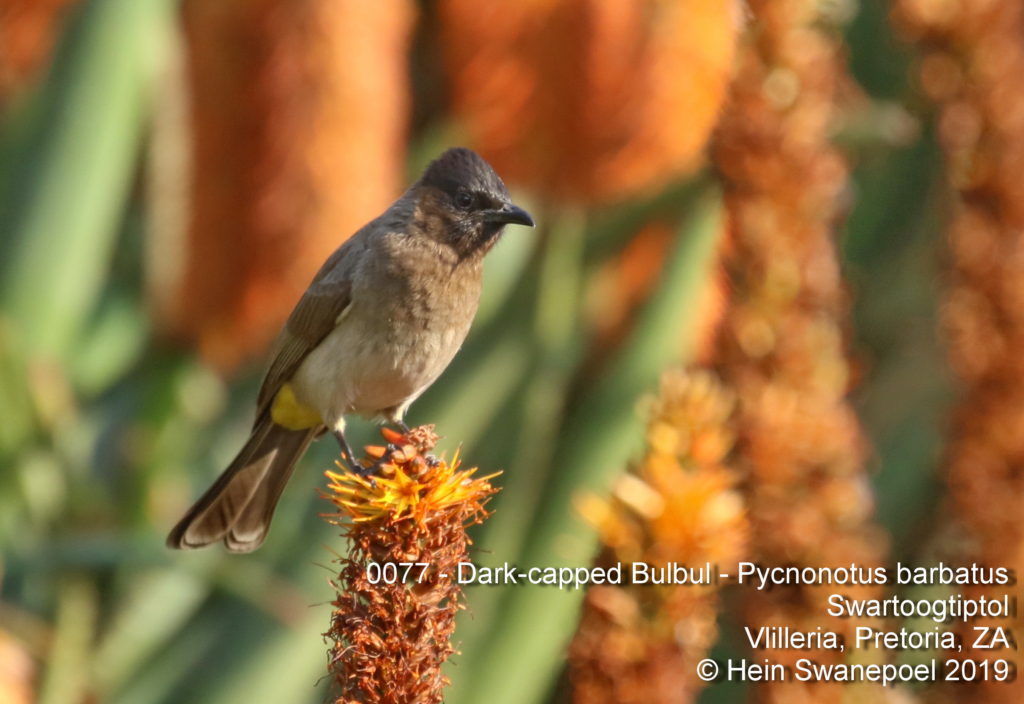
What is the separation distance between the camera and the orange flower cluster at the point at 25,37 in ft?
21.8

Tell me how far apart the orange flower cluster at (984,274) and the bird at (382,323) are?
128 centimetres

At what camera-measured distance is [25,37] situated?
22.4 feet

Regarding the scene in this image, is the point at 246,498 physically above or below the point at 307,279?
below

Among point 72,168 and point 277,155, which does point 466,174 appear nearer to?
point 277,155

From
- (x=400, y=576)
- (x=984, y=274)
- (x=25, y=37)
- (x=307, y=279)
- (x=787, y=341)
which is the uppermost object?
(x=25, y=37)

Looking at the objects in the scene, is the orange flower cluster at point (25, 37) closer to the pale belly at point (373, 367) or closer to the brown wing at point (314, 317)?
the brown wing at point (314, 317)

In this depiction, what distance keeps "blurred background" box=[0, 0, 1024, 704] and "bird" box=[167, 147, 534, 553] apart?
0.40 metres

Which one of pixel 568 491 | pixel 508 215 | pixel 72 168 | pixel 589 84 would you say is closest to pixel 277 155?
pixel 72 168

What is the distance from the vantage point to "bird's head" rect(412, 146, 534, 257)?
4.10 metres

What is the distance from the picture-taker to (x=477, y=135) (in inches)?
239

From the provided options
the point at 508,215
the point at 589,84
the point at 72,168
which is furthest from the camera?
the point at 72,168

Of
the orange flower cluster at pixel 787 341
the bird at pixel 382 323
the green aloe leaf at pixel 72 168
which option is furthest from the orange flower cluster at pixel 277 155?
the orange flower cluster at pixel 787 341

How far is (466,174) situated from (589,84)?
1570mm

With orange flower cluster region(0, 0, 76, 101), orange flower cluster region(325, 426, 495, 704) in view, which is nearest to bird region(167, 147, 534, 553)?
orange flower cluster region(325, 426, 495, 704)
